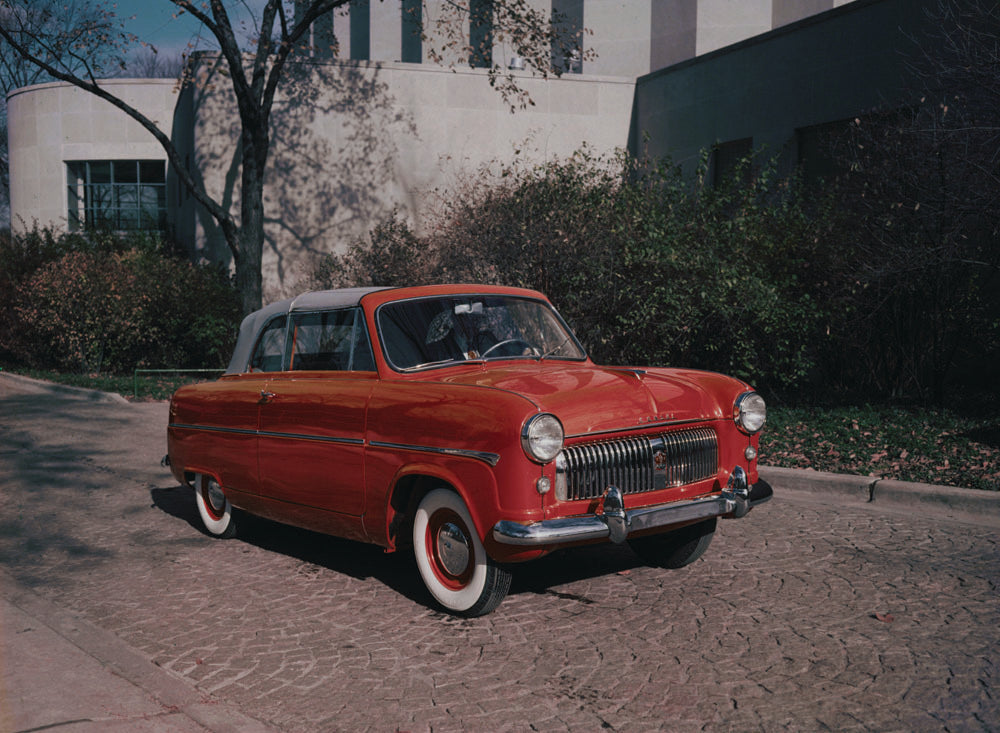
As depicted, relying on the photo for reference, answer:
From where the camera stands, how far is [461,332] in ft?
19.2

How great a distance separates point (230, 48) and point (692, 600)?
672 inches

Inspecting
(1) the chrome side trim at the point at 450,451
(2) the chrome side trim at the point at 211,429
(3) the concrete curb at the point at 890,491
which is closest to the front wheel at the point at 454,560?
(1) the chrome side trim at the point at 450,451

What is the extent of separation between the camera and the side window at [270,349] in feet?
21.7

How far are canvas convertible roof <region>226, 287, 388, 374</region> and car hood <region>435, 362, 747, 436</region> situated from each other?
105 cm

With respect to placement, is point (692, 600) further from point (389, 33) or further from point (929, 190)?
point (389, 33)

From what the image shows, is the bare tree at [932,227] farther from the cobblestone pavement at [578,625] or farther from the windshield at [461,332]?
the windshield at [461,332]

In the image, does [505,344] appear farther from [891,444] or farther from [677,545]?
[891,444]

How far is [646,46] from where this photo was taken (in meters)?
30.8

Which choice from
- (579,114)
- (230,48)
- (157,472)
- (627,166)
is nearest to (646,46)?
(579,114)

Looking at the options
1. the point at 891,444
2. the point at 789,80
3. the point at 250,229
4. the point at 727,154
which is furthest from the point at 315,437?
the point at 727,154

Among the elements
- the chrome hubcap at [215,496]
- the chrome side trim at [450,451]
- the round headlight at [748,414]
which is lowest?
the chrome hubcap at [215,496]

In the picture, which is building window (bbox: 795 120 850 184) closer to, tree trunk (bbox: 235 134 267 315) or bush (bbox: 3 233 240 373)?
tree trunk (bbox: 235 134 267 315)

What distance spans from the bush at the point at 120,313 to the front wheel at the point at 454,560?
16542mm

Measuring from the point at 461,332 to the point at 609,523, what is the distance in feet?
5.76
